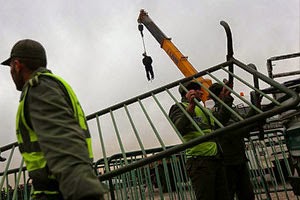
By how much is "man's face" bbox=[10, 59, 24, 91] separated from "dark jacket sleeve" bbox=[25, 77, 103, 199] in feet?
0.75

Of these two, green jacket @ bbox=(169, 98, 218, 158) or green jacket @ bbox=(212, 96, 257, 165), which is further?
green jacket @ bbox=(212, 96, 257, 165)

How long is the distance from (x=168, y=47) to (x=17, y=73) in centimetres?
1089

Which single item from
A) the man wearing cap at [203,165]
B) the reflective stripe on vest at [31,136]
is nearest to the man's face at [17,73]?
the reflective stripe on vest at [31,136]

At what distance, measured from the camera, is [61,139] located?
1275 millimetres

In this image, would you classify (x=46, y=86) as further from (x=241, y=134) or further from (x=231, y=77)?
(x=241, y=134)

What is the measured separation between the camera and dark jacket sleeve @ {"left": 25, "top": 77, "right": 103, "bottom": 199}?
47.1 inches

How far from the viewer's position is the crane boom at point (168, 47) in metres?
11.1

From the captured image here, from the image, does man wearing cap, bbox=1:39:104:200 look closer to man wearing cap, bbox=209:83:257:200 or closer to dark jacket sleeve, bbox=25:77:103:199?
dark jacket sleeve, bbox=25:77:103:199

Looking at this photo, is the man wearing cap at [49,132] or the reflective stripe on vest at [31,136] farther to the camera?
the reflective stripe on vest at [31,136]

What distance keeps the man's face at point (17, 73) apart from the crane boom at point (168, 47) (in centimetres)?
859

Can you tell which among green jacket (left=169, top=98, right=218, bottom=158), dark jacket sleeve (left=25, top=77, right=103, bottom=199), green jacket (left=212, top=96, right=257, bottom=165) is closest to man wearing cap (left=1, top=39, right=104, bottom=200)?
dark jacket sleeve (left=25, top=77, right=103, bottom=199)

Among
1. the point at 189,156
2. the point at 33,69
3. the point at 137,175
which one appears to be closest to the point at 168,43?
the point at 137,175

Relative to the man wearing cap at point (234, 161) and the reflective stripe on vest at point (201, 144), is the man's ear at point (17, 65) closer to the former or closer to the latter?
the reflective stripe on vest at point (201, 144)

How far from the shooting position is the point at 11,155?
2.87 m
